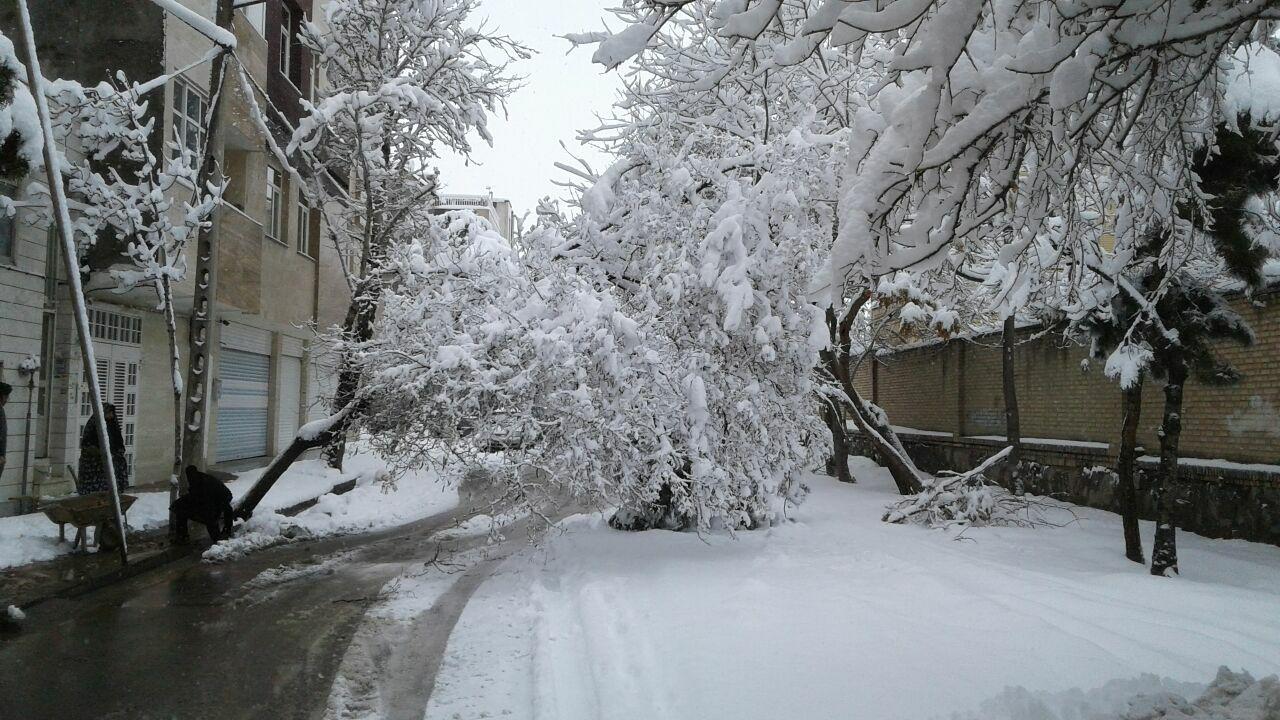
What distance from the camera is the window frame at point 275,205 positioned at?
61.3 feet

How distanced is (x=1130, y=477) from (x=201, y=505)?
1059cm

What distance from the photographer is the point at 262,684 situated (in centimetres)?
515

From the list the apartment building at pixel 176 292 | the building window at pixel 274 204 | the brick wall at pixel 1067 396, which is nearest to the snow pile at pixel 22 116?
the apartment building at pixel 176 292

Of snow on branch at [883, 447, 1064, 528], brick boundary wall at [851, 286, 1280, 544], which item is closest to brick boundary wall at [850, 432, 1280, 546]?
brick boundary wall at [851, 286, 1280, 544]

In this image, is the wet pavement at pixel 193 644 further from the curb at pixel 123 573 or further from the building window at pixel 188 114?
the building window at pixel 188 114

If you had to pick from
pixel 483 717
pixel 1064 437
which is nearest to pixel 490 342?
pixel 483 717

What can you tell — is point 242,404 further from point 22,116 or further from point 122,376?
point 22,116

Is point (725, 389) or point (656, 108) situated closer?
point (725, 389)

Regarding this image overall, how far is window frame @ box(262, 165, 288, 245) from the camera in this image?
18.7 metres

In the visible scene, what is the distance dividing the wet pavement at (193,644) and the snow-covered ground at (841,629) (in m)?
1.02

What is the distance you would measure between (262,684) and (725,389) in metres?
5.06

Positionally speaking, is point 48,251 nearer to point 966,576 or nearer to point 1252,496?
point 966,576

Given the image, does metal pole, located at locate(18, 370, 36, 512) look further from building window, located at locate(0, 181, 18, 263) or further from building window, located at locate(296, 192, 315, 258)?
building window, located at locate(296, 192, 315, 258)

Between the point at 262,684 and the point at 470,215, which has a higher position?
the point at 470,215
